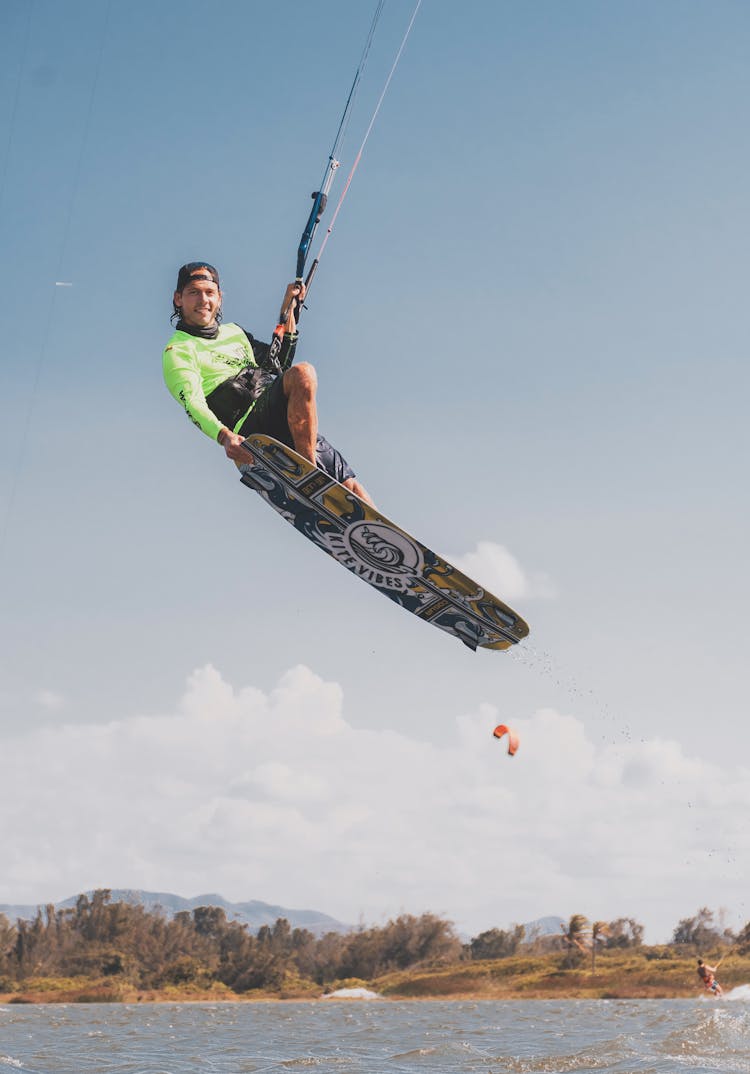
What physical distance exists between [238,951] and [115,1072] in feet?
184

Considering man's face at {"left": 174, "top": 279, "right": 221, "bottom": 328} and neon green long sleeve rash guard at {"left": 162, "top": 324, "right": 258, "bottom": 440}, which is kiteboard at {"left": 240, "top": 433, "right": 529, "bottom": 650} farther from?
man's face at {"left": 174, "top": 279, "right": 221, "bottom": 328}

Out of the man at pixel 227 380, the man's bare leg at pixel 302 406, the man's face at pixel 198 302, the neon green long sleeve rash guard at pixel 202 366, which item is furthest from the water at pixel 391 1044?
the man's face at pixel 198 302

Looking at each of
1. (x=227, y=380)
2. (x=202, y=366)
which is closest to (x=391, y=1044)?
(x=227, y=380)

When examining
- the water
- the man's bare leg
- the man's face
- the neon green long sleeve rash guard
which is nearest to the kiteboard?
the man's bare leg

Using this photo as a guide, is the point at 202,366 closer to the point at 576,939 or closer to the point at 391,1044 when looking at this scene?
the point at 391,1044

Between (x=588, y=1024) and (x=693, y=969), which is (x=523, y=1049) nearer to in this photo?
(x=588, y=1024)

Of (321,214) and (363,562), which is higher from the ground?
(321,214)

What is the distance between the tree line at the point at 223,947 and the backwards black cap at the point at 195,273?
6551cm

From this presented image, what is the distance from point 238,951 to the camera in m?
69.6

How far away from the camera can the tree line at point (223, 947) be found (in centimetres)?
6562

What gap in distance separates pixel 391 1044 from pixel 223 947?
50.8 m

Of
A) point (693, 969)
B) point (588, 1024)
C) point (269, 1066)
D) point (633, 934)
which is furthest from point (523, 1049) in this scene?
point (633, 934)

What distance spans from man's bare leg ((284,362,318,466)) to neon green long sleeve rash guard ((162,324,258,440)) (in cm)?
51

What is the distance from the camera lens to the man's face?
353 inches
